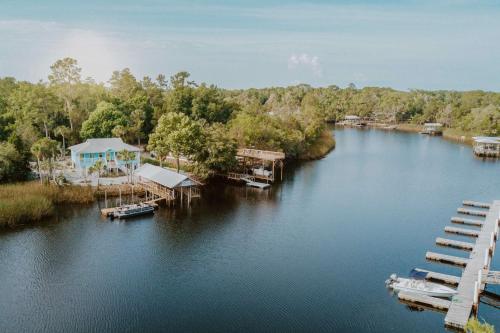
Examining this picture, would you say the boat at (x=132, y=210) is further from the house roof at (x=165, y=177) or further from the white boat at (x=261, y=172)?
the white boat at (x=261, y=172)

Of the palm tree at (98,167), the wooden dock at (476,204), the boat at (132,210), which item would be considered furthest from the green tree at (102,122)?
the wooden dock at (476,204)

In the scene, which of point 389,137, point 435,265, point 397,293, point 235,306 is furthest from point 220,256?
point 389,137

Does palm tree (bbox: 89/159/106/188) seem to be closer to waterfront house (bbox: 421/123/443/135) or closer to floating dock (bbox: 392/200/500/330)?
floating dock (bbox: 392/200/500/330)

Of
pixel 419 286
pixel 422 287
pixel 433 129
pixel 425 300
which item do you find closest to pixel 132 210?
pixel 419 286

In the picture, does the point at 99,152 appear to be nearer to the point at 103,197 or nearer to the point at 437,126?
the point at 103,197

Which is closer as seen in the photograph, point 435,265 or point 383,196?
point 435,265

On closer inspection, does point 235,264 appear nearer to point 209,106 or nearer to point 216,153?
point 216,153

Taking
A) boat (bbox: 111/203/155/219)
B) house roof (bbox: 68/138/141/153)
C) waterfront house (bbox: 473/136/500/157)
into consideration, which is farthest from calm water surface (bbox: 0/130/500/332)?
waterfront house (bbox: 473/136/500/157)
